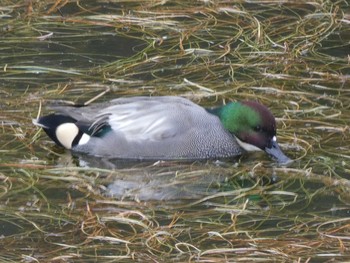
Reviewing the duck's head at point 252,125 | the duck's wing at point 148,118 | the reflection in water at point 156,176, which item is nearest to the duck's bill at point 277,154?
the duck's head at point 252,125

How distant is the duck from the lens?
8.60 metres

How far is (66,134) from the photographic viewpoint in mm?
8648

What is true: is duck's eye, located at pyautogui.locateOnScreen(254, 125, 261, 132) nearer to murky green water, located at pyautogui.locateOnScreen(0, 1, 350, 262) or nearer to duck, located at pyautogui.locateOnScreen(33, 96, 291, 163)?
duck, located at pyautogui.locateOnScreen(33, 96, 291, 163)

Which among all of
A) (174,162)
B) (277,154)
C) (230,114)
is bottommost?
(174,162)

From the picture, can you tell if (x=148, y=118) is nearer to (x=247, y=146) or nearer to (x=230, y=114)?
(x=230, y=114)

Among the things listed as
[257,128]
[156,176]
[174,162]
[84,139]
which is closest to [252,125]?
[257,128]

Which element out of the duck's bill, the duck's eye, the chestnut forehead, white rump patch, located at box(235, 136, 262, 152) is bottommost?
white rump patch, located at box(235, 136, 262, 152)

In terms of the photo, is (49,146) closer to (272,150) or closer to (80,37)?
(272,150)

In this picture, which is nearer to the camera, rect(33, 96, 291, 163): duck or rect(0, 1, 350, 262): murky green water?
rect(0, 1, 350, 262): murky green water

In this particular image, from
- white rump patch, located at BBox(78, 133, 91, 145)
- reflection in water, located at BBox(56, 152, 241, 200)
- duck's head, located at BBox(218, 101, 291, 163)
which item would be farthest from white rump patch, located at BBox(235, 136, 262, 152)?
white rump patch, located at BBox(78, 133, 91, 145)

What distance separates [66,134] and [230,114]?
39.6 inches

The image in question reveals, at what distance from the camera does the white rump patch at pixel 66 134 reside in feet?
28.3

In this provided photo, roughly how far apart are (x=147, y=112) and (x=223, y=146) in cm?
51

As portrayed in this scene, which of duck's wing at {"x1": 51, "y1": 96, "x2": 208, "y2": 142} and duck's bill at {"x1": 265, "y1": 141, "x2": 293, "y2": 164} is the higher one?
duck's wing at {"x1": 51, "y1": 96, "x2": 208, "y2": 142}
